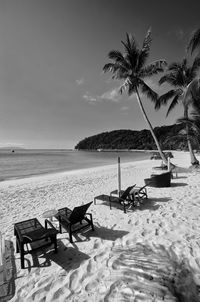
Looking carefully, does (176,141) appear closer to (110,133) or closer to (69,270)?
(69,270)

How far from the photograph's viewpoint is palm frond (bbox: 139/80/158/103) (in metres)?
13.1

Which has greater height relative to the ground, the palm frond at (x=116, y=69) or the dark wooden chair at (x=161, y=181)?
the palm frond at (x=116, y=69)

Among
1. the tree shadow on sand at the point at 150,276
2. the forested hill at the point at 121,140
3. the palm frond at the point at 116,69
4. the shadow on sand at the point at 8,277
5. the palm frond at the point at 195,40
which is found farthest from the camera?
the forested hill at the point at 121,140

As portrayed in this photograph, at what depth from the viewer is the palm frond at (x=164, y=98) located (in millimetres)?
14008

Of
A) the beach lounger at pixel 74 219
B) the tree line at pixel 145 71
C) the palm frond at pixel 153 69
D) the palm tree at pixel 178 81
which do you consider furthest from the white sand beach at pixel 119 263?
the palm frond at pixel 153 69

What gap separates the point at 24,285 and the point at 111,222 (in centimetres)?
244

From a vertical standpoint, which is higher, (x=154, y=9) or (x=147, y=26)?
(x=147, y=26)

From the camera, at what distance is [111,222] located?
168 inches

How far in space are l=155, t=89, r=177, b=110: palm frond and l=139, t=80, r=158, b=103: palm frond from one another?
2.46 ft

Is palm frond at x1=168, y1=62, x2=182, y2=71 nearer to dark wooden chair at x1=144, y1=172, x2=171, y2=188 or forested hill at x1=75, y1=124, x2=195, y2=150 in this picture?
dark wooden chair at x1=144, y1=172, x2=171, y2=188

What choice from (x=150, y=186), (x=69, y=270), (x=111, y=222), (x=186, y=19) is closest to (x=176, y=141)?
(x=150, y=186)

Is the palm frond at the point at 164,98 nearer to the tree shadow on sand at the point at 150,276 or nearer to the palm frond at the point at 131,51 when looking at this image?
the palm frond at the point at 131,51

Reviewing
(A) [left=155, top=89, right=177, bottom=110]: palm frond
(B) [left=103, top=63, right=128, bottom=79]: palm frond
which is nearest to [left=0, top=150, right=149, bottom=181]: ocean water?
(A) [left=155, top=89, right=177, bottom=110]: palm frond

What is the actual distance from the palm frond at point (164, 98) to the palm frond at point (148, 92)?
2.46 feet
